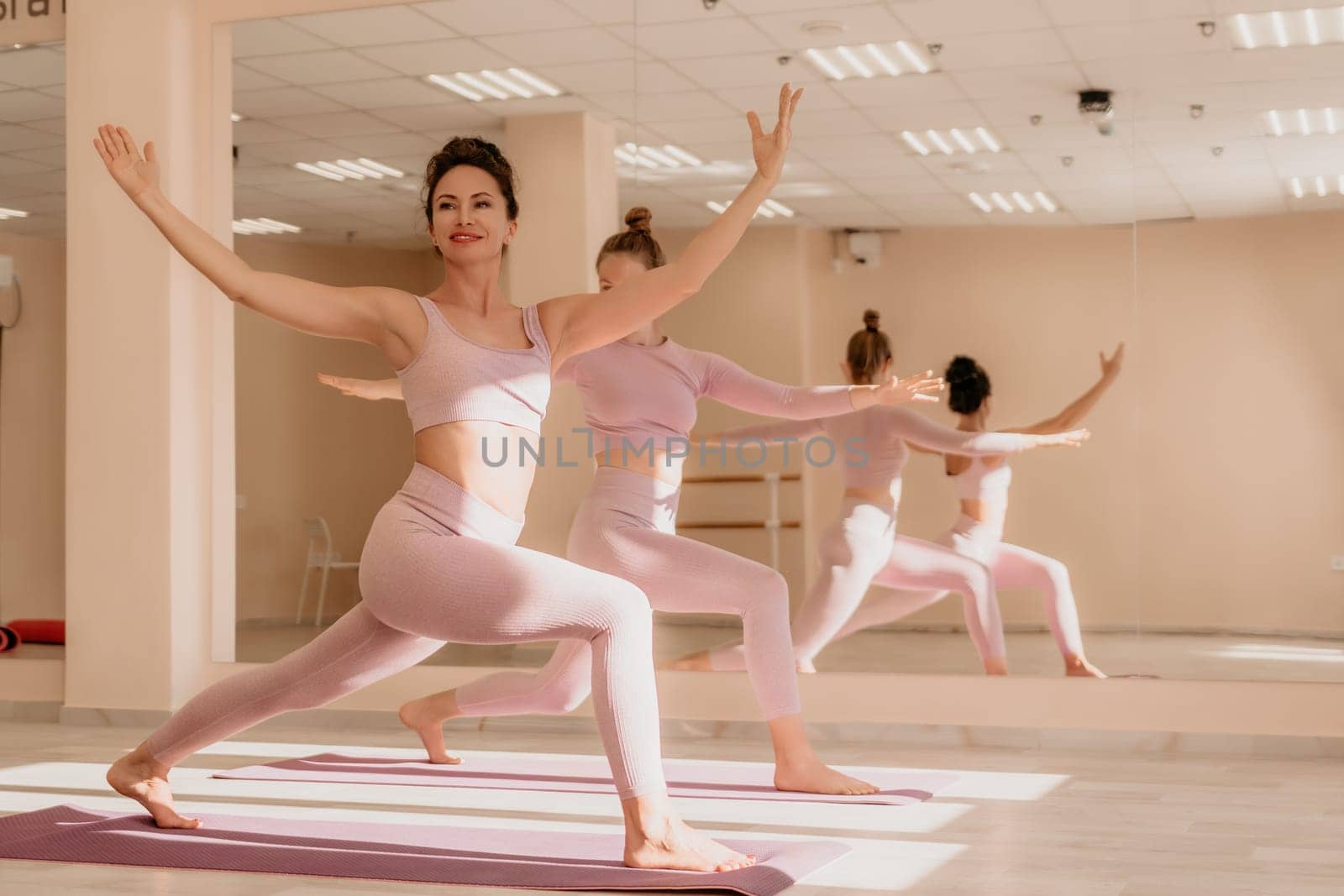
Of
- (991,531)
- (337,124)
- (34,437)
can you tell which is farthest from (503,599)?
(34,437)

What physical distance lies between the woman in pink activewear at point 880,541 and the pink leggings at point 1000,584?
3 cm

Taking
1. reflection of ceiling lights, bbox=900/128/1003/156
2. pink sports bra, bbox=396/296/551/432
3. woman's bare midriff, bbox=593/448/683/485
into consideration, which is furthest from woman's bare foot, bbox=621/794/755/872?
reflection of ceiling lights, bbox=900/128/1003/156

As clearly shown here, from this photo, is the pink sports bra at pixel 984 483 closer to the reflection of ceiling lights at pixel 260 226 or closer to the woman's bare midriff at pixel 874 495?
the woman's bare midriff at pixel 874 495

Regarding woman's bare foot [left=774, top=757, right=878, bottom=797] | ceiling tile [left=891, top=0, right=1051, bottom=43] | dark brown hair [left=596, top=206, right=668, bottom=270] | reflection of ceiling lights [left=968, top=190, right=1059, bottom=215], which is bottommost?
woman's bare foot [left=774, top=757, right=878, bottom=797]

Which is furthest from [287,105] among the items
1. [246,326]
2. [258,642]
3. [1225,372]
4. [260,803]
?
[1225,372]

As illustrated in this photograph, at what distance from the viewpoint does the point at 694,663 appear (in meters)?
5.15

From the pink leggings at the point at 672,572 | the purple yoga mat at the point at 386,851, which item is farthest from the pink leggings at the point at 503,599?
the pink leggings at the point at 672,572

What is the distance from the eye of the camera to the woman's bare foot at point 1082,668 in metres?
4.90

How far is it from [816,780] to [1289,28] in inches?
103

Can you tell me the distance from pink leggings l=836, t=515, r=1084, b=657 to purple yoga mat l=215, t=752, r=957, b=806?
72cm

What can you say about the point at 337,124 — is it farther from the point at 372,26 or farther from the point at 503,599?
the point at 503,599

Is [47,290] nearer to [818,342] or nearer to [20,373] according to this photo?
[20,373]

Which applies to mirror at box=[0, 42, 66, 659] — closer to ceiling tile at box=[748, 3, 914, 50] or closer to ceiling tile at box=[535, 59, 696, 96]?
ceiling tile at box=[535, 59, 696, 96]

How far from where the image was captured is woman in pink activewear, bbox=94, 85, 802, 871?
2.77 metres
